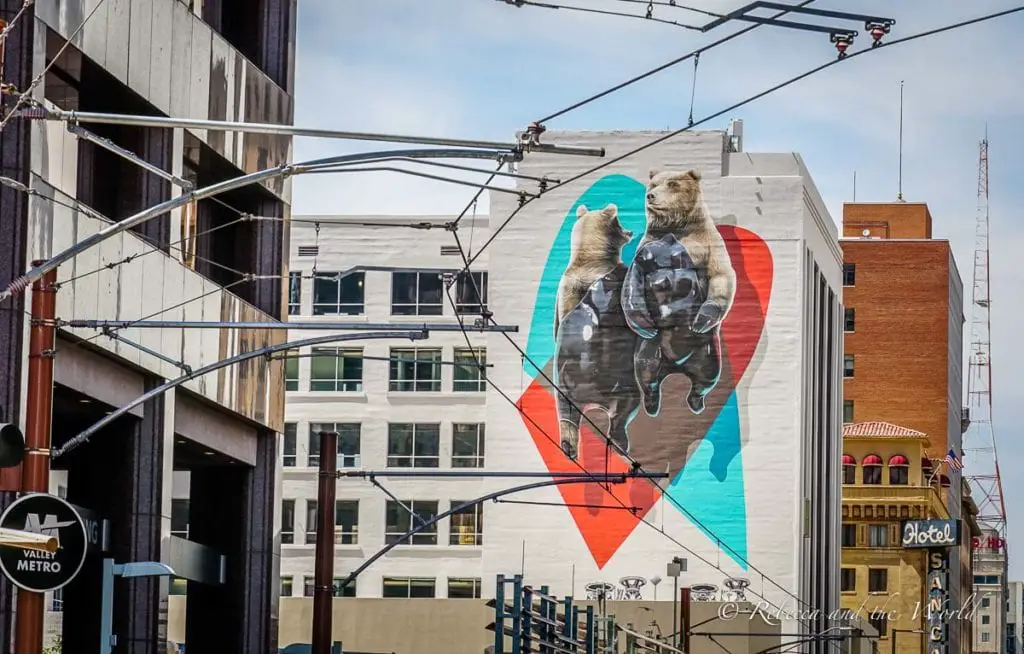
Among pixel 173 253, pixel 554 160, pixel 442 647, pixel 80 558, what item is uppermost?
pixel 554 160

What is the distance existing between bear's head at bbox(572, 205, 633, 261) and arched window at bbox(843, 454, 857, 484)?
38.2m

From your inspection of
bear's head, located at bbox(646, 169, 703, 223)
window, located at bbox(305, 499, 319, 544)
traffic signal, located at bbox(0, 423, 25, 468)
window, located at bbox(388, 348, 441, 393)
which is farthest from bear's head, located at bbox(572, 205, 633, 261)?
traffic signal, located at bbox(0, 423, 25, 468)

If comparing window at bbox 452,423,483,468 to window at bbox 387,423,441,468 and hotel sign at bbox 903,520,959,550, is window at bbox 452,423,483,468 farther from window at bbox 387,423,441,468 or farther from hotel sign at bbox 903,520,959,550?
hotel sign at bbox 903,520,959,550

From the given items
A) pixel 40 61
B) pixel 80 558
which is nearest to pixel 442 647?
pixel 40 61

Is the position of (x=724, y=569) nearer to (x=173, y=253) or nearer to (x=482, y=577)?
(x=482, y=577)

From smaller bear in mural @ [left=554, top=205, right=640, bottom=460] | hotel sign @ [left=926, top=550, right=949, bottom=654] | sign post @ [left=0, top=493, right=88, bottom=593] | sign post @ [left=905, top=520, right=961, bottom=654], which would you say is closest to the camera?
sign post @ [left=0, top=493, right=88, bottom=593]

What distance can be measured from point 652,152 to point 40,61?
203 feet

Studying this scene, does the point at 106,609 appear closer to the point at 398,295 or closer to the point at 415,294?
the point at 415,294

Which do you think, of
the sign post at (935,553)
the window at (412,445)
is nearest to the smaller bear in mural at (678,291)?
the window at (412,445)

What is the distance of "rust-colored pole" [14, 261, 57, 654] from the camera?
19531 mm

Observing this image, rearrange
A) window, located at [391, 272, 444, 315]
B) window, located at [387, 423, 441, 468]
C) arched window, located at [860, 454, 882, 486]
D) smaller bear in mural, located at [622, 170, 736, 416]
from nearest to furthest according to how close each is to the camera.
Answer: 1. smaller bear in mural, located at [622, 170, 736, 416]
2. window, located at [387, 423, 441, 468]
3. window, located at [391, 272, 444, 315]
4. arched window, located at [860, 454, 882, 486]

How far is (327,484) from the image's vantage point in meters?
35.5

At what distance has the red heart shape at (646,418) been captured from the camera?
91.0 m

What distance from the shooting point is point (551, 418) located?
92812 millimetres
